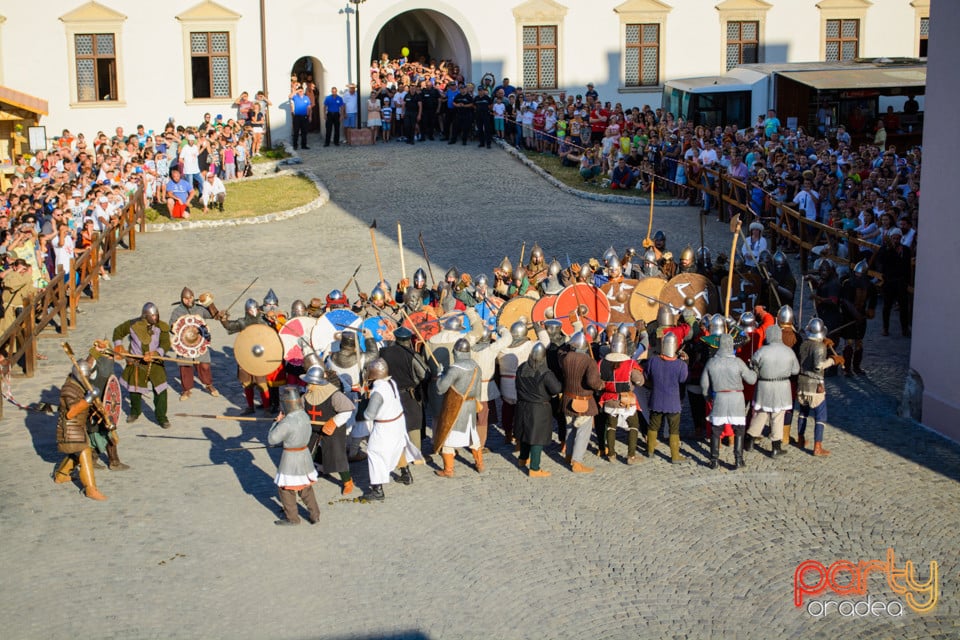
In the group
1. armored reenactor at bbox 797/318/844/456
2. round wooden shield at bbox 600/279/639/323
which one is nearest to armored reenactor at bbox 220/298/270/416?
round wooden shield at bbox 600/279/639/323

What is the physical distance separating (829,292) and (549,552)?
19.4 ft

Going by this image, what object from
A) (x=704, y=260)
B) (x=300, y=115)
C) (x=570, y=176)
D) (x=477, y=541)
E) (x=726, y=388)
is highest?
(x=300, y=115)

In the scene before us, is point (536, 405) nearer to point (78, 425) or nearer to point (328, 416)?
point (328, 416)

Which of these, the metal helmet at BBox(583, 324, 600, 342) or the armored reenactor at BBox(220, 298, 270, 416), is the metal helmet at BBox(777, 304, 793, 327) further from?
the armored reenactor at BBox(220, 298, 270, 416)

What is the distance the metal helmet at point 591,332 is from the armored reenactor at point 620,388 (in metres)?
0.81

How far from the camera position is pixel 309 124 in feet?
108

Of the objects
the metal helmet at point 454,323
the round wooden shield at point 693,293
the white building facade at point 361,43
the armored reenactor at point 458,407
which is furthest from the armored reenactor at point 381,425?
the white building facade at point 361,43

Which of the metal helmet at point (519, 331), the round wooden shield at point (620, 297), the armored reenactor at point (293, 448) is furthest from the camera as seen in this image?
the round wooden shield at point (620, 297)

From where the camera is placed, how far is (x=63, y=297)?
16.7 m

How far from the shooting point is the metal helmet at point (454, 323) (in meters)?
12.8

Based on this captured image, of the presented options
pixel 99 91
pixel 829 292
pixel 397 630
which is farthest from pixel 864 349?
pixel 99 91

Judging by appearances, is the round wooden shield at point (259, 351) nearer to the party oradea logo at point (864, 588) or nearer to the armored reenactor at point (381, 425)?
the armored reenactor at point (381, 425)

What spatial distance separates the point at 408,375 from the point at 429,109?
18866 mm

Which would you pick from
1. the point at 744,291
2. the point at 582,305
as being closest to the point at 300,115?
the point at 744,291
